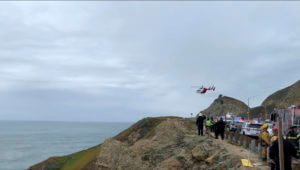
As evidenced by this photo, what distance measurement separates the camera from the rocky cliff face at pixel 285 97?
4136 inches

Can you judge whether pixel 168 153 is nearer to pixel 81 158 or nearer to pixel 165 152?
pixel 165 152

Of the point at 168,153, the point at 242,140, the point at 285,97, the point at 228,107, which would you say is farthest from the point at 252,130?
the point at 228,107

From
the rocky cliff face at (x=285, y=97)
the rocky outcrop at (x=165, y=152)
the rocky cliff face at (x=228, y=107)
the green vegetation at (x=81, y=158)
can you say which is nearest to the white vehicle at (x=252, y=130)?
the rocky outcrop at (x=165, y=152)

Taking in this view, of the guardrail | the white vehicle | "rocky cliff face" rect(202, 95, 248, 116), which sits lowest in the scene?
the guardrail

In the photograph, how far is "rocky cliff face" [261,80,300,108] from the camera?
105 m

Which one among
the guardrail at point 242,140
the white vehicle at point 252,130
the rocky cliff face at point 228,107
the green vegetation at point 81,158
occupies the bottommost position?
the green vegetation at point 81,158

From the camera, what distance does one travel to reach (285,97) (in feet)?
383

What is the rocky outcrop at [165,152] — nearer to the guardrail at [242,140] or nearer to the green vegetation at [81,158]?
the guardrail at [242,140]

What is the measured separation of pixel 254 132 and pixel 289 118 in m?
6.98

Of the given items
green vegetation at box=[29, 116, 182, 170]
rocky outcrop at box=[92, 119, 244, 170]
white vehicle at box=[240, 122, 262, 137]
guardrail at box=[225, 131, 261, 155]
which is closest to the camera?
rocky outcrop at box=[92, 119, 244, 170]

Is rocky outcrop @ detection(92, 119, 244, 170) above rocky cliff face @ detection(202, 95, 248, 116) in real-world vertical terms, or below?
below

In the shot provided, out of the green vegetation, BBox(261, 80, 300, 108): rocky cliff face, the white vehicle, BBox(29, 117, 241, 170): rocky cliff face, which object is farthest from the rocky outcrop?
BBox(261, 80, 300, 108): rocky cliff face

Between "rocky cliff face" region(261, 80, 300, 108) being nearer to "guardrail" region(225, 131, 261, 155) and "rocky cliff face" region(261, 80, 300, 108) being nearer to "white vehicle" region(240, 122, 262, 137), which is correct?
"white vehicle" region(240, 122, 262, 137)

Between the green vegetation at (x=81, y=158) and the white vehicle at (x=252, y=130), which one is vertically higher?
the white vehicle at (x=252, y=130)
